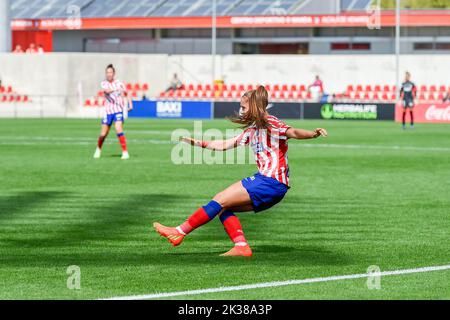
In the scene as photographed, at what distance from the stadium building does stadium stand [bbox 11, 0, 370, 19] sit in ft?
0.22

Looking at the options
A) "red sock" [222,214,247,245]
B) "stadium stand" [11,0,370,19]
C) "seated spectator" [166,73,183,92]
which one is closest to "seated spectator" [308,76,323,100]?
"seated spectator" [166,73,183,92]

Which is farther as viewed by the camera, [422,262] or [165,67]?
[165,67]

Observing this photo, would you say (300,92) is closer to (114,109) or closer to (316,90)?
(316,90)

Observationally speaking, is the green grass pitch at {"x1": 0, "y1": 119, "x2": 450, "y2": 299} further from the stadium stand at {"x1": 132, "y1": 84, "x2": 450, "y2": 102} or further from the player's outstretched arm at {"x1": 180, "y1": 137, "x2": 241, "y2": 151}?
the stadium stand at {"x1": 132, "y1": 84, "x2": 450, "y2": 102}

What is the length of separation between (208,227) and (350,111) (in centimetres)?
4130

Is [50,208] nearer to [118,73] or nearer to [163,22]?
[118,73]

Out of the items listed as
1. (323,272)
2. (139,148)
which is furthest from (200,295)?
(139,148)

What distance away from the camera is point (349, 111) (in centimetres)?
5475

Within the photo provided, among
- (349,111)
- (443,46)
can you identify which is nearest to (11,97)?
(349,111)

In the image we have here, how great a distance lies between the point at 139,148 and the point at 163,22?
4411cm

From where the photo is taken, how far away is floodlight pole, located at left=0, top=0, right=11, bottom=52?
202 ft

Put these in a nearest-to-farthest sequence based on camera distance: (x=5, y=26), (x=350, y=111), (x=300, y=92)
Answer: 1. (x=350, y=111)
2. (x=5, y=26)
3. (x=300, y=92)

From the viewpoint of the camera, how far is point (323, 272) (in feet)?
A: 33.7

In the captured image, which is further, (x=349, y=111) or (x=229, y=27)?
(x=229, y=27)
